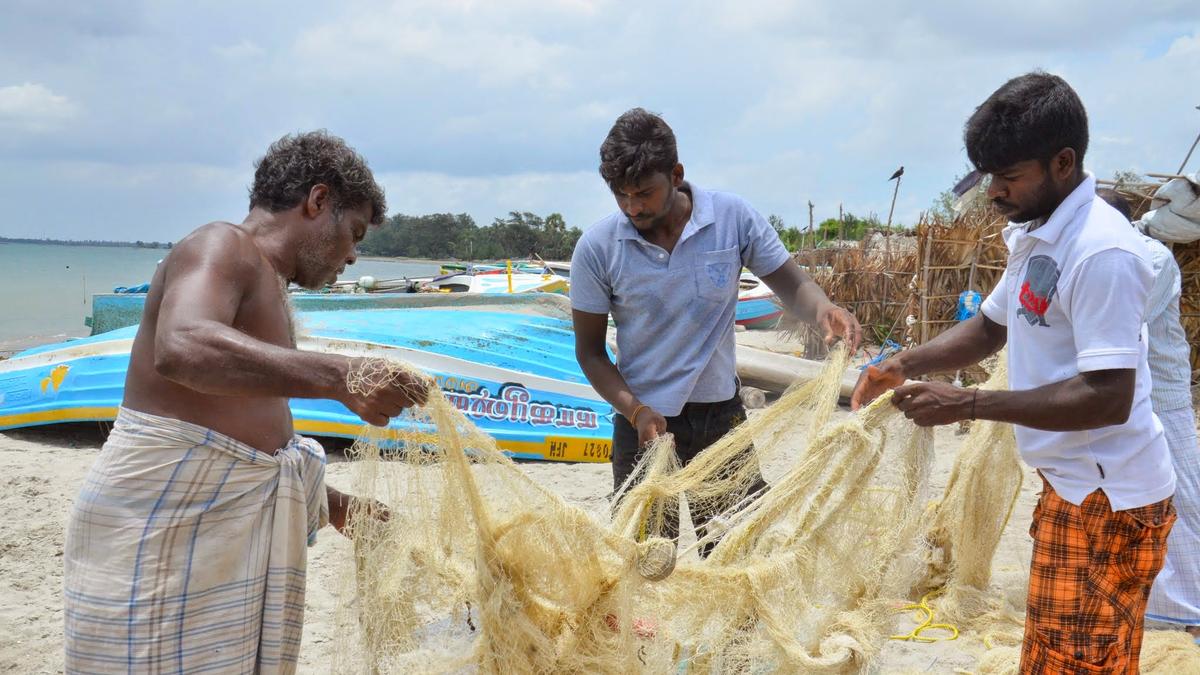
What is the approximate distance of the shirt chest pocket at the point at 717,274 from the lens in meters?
2.97

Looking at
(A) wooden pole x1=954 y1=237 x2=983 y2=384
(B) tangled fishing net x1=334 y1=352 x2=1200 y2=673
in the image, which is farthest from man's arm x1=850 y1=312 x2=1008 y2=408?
(A) wooden pole x1=954 y1=237 x2=983 y2=384

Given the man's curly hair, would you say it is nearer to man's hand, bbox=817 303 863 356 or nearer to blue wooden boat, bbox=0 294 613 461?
man's hand, bbox=817 303 863 356

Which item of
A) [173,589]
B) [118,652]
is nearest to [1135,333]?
[173,589]

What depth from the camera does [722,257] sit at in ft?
9.87

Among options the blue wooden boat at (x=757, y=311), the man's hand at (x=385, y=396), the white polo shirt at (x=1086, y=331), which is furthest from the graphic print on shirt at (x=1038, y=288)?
the blue wooden boat at (x=757, y=311)

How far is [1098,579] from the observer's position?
207 cm

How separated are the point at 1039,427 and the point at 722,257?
4.21 feet

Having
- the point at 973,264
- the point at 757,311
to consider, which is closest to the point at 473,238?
the point at 757,311

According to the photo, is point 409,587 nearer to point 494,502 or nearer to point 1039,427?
point 494,502

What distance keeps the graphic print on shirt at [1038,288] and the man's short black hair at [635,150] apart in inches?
46.9

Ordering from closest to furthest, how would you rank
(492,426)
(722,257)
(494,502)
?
(494,502)
(722,257)
(492,426)

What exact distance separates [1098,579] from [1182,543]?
1.80 m

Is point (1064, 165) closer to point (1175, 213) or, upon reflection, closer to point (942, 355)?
point (942, 355)

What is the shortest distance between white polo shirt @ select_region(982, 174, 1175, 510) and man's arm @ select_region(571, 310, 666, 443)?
1177mm
